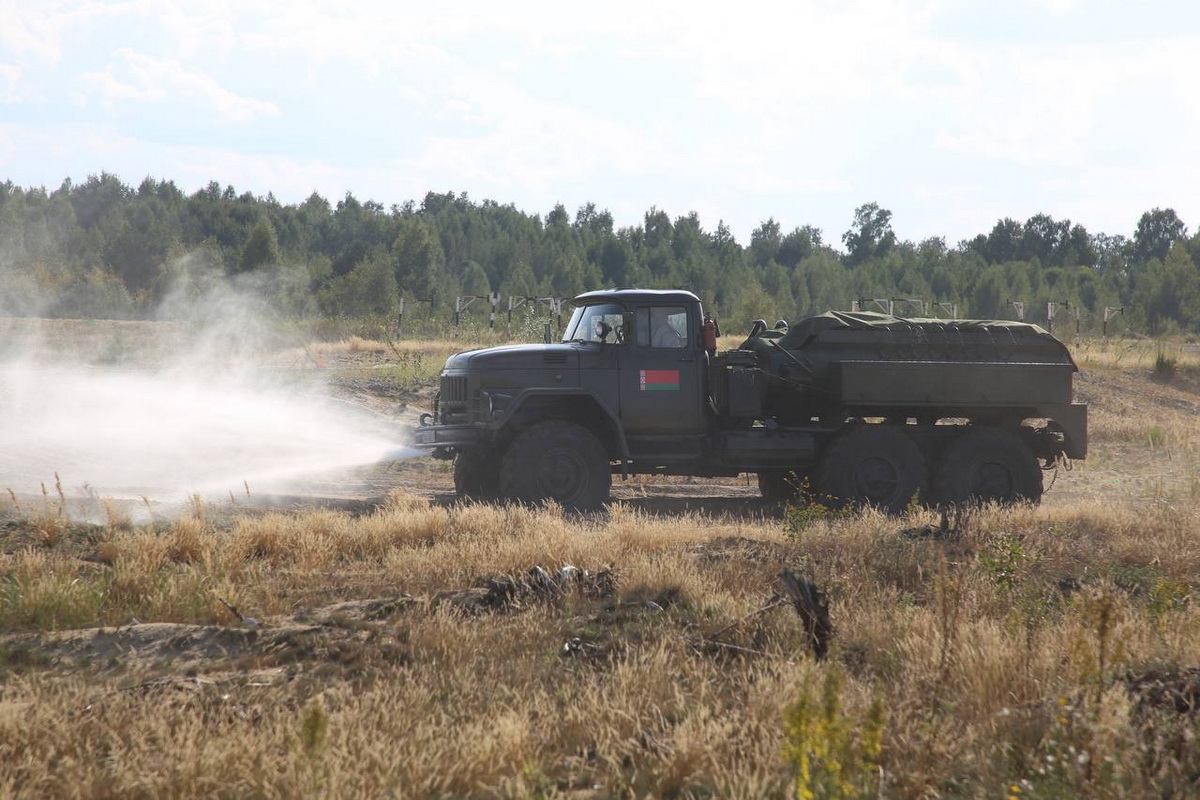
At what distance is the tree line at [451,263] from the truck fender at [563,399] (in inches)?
1357

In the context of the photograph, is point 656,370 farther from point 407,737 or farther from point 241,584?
point 407,737

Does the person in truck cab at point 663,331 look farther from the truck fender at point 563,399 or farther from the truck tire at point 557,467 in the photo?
the truck tire at point 557,467

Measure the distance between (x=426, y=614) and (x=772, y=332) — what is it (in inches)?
308

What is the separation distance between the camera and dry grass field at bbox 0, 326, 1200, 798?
466 centimetres

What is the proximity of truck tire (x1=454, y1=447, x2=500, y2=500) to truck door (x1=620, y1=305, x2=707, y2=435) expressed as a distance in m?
1.81

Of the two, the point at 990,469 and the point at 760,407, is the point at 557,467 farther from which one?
the point at 990,469

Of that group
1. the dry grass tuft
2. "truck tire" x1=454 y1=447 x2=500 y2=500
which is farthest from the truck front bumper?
the dry grass tuft

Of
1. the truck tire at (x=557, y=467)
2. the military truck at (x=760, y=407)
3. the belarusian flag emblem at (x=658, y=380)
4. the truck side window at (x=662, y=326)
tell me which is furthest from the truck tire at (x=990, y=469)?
the truck tire at (x=557, y=467)

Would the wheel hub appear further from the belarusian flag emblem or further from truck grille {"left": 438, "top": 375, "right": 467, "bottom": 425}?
truck grille {"left": 438, "top": 375, "right": 467, "bottom": 425}

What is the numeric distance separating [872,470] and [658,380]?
2766 millimetres

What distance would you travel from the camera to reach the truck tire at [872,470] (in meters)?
12.9

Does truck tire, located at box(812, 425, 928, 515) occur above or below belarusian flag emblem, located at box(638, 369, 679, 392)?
below

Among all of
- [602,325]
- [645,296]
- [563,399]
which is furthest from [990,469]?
[563,399]

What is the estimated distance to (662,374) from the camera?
1268 cm
